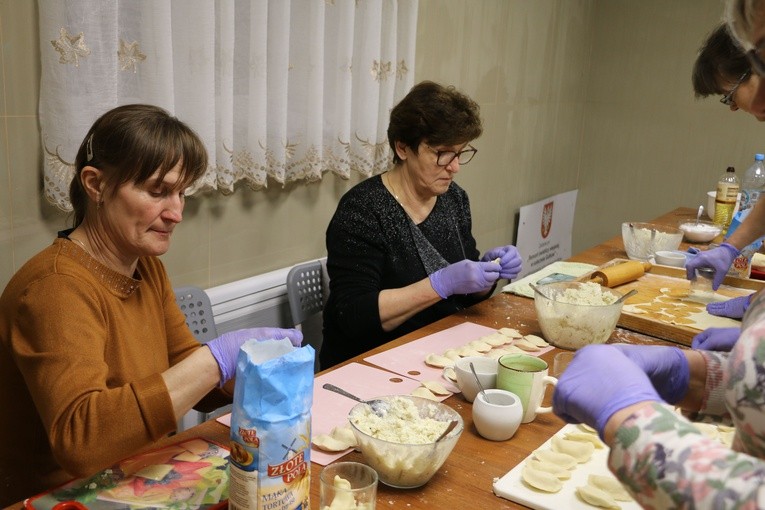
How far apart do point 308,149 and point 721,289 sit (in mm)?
1508

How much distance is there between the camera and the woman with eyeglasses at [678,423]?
74 centimetres

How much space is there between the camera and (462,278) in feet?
7.10

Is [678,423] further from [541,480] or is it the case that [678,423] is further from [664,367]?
[541,480]

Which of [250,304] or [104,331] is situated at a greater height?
[104,331]

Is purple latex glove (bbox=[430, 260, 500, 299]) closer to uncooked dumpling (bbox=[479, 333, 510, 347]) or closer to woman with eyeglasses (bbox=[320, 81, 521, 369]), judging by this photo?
woman with eyeglasses (bbox=[320, 81, 521, 369])

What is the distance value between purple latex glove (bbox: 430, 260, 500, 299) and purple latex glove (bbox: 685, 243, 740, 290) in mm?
740

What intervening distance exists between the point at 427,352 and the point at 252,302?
89cm

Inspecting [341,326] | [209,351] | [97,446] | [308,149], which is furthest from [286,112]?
[97,446]

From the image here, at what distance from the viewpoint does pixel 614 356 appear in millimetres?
979

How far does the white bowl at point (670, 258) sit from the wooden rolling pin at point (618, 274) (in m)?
0.24

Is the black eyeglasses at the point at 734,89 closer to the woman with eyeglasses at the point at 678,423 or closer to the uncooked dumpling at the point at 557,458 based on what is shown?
the woman with eyeglasses at the point at 678,423

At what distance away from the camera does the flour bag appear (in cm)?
98

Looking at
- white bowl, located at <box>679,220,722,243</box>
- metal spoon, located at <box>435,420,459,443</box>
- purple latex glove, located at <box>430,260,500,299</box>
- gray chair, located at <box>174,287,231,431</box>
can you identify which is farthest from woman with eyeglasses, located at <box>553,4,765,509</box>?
white bowl, located at <box>679,220,722,243</box>

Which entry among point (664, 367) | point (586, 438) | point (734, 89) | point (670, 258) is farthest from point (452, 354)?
point (670, 258)
